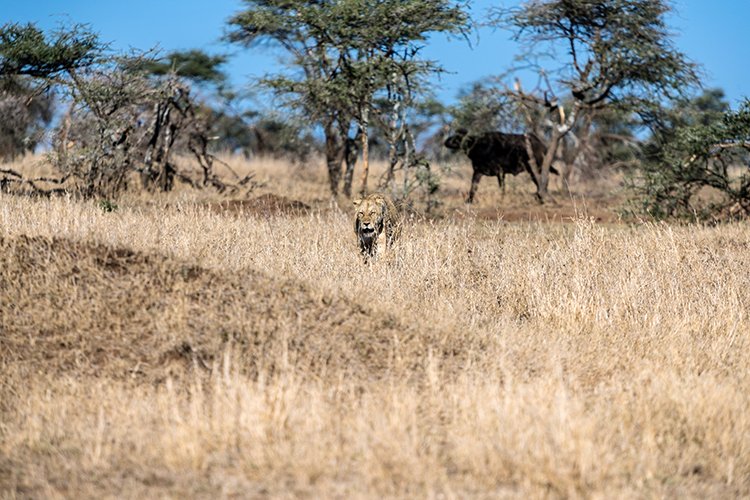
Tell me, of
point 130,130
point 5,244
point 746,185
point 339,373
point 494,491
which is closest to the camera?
point 494,491

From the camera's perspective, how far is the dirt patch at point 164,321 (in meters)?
5.77

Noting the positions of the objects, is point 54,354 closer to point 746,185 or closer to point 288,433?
point 288,433

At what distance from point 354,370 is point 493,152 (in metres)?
13.8

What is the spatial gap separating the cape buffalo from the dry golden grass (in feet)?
32.5

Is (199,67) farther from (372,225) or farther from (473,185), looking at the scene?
(372,225)

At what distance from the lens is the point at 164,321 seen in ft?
19.9

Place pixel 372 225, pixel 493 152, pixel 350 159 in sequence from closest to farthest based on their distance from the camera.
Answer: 1. pixel 372 225
2. pixel 493 152
3. pixel 350 159

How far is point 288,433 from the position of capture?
185 inches

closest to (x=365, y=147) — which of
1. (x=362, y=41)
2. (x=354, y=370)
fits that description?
(x=362, y=41)

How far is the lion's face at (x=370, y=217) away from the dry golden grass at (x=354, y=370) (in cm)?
31

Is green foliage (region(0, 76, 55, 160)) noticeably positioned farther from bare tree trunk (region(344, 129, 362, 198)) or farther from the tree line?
bare tree trunk (region(344, 129, 362, 198))

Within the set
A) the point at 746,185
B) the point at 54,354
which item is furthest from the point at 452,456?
the point at 746,185

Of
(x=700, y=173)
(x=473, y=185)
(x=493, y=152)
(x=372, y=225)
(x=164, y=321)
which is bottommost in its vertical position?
(x=164, y=321)

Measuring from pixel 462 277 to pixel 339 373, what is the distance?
10.4ft
